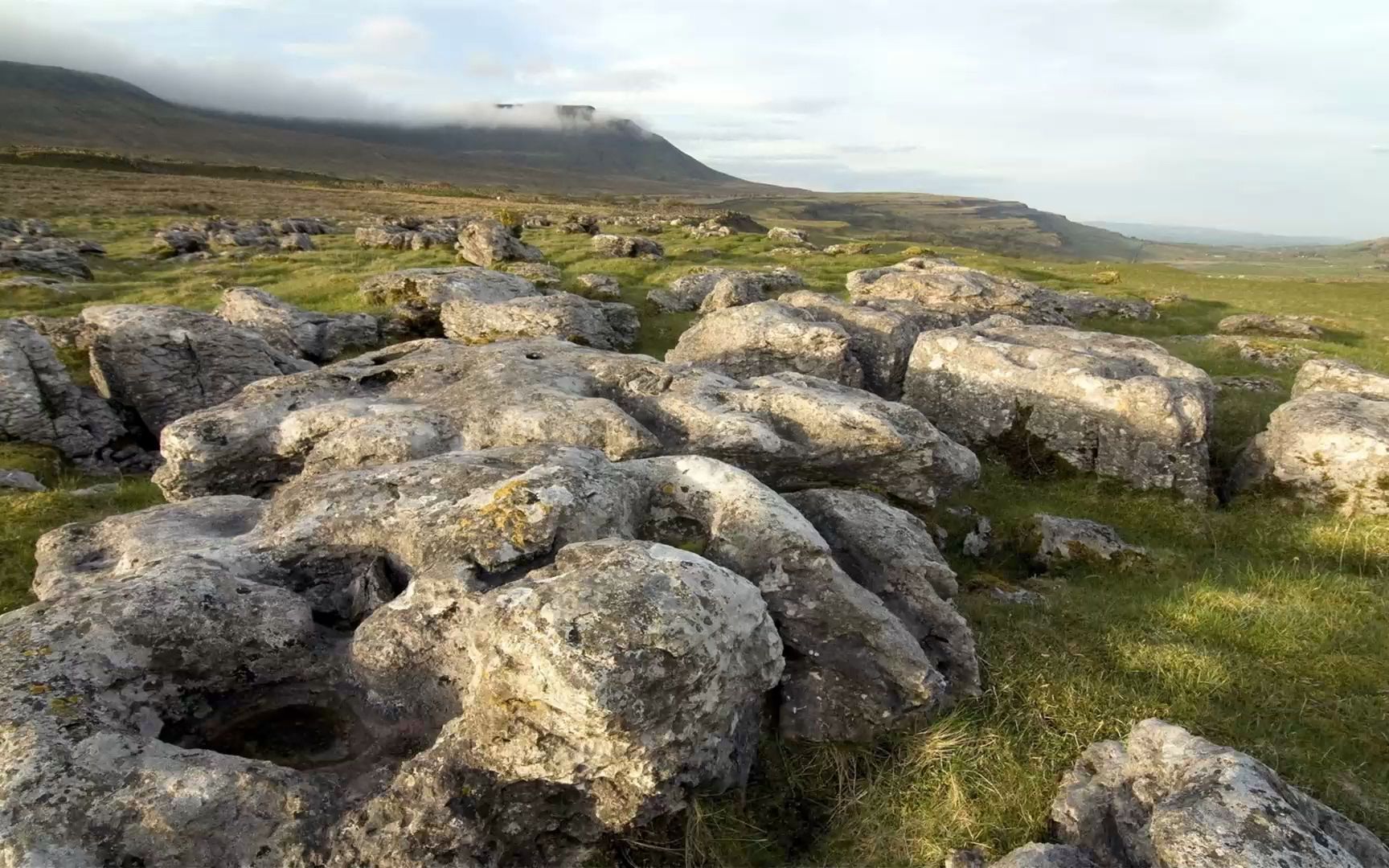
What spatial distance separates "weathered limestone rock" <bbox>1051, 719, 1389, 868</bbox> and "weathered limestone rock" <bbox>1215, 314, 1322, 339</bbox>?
3861 cm

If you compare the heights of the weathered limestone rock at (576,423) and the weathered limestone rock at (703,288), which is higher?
the weathered limestone rock at (703,288)

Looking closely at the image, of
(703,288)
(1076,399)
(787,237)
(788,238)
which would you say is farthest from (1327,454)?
(787,237)

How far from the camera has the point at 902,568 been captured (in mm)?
11992

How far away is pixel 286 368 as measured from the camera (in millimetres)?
24438

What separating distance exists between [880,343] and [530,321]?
40.9ft

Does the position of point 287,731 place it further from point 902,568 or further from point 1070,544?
point 1070,544

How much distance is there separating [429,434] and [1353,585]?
17363 millimetres

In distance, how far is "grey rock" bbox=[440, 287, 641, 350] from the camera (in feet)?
90.3

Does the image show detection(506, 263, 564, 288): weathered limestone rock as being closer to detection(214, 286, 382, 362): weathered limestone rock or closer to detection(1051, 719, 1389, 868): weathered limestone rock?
detection(214, 286, 382, 362): weathered limestone rock

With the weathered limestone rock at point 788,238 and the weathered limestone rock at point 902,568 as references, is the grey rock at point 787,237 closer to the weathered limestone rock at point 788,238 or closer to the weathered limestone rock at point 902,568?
the weathered limestone rock at point 788,238

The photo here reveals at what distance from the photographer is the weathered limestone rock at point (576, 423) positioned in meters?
15.3

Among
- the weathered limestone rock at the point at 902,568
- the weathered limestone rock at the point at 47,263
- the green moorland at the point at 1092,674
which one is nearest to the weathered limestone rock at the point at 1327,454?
the green moorland at the point at 1092,674

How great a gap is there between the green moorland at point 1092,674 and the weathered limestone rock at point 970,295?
11504 mm

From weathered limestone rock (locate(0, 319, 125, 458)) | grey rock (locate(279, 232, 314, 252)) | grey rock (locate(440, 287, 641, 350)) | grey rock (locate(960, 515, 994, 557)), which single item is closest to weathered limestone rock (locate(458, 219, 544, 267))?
grey rock (locate(279, 232, 314, 252))
